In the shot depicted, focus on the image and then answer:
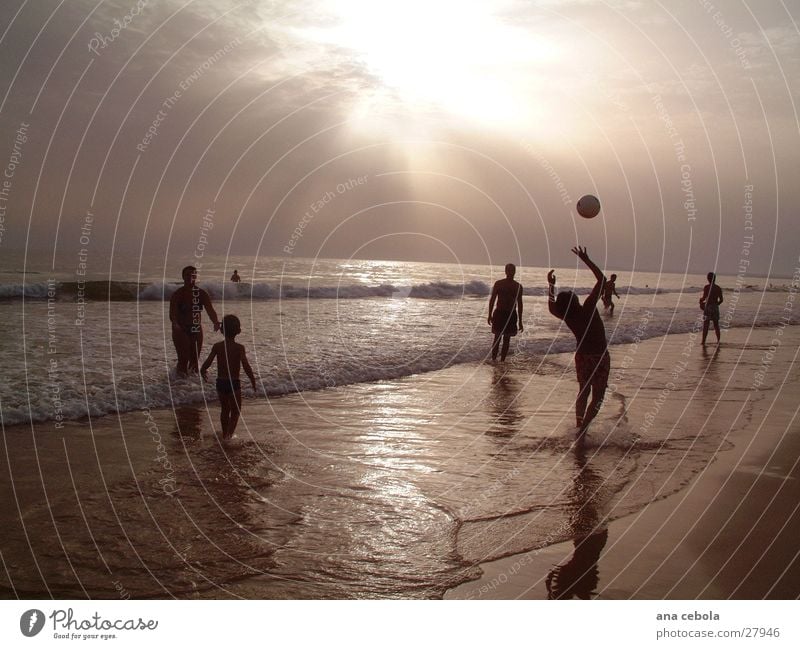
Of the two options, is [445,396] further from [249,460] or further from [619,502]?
[619,502]

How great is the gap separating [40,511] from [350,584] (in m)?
3.17

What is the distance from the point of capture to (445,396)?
1262cm

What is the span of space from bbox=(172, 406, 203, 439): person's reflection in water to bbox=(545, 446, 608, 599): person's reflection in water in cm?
511

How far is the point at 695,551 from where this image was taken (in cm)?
555

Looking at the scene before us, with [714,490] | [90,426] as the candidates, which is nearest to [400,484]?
[714,490]

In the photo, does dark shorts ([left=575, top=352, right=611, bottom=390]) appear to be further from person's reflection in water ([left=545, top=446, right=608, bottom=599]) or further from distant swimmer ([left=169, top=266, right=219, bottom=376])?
distant swimmer ([left=169, top=266, right=219, bottom=376])

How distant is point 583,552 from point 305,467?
11.5 feet

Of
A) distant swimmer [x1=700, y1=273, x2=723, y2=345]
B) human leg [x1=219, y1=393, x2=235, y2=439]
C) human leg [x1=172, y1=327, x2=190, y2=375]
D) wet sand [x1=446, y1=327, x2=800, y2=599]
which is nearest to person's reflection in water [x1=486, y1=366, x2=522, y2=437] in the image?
wet sand [x1=446, y1=327, x2=800, y2=599]

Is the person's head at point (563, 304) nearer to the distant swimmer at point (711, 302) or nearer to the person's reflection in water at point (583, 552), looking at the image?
the person's reflection in water at point (583, 552)

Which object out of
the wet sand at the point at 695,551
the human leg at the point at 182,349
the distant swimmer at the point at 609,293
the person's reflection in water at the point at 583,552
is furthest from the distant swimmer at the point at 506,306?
the distant swimmer at the point at 609,293

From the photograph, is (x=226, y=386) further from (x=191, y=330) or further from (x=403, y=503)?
(x=191, y=330)

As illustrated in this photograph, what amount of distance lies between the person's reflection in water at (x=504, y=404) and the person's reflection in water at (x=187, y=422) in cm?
416

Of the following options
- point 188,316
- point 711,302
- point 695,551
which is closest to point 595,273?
point 695,551

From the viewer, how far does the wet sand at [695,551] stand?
4984mm
